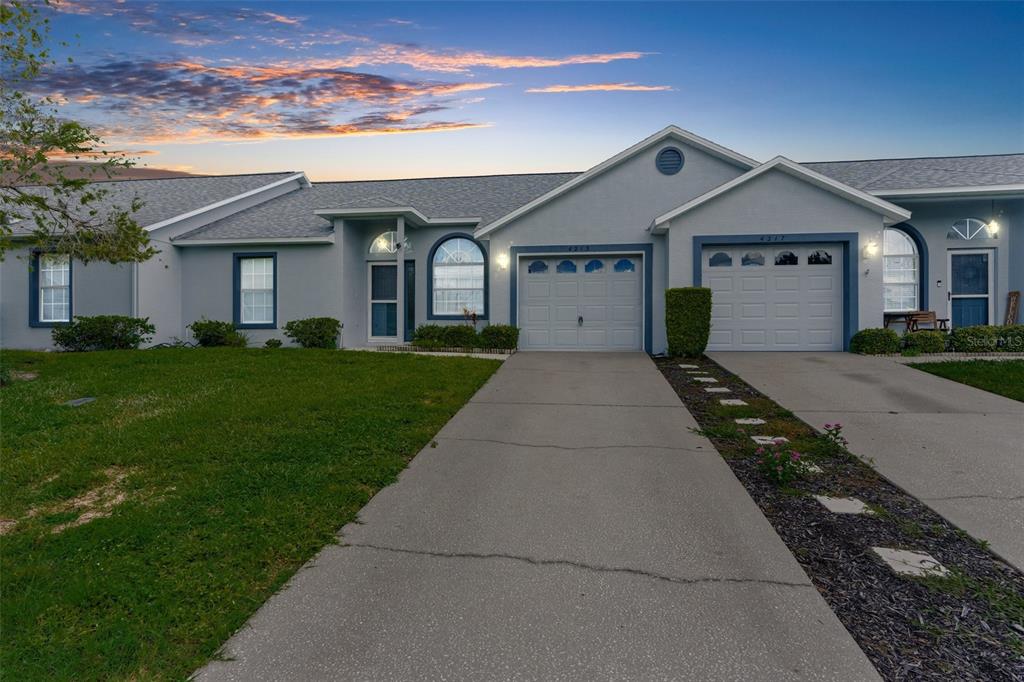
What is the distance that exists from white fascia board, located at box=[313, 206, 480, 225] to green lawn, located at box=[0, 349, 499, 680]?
6759mm

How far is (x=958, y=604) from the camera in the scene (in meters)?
2.84

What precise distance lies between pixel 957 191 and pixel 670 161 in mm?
6827

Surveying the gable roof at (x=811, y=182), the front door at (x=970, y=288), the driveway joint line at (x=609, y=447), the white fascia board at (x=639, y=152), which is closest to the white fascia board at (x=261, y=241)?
the white fascia board at (x=639, y=152)

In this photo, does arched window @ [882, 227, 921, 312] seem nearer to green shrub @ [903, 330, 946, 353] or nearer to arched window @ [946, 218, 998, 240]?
arched window @ [946, 218, 998, 240]

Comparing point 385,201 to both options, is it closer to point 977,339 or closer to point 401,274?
point 401,274

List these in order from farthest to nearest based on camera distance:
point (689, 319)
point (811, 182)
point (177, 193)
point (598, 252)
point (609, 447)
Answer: point (177, 193), point (598, 252), point (811, 182), point (689, 319), point (609, 447)

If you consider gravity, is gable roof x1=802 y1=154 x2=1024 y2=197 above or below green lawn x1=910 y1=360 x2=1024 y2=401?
above

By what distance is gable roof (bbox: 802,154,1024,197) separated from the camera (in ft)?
43.3

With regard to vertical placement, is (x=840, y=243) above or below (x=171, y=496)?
above

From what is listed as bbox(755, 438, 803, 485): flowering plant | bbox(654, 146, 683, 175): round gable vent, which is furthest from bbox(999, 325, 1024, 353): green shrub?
bbox(755, 438, 803, 485): flowering plant

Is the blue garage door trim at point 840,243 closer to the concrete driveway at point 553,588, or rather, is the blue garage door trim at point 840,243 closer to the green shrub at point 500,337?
the green shrub at point 500,337

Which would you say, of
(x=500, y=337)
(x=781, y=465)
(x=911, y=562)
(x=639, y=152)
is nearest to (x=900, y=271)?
(x=639, y=152)

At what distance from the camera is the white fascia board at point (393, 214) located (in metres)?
14.3

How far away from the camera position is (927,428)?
6.32 meters
